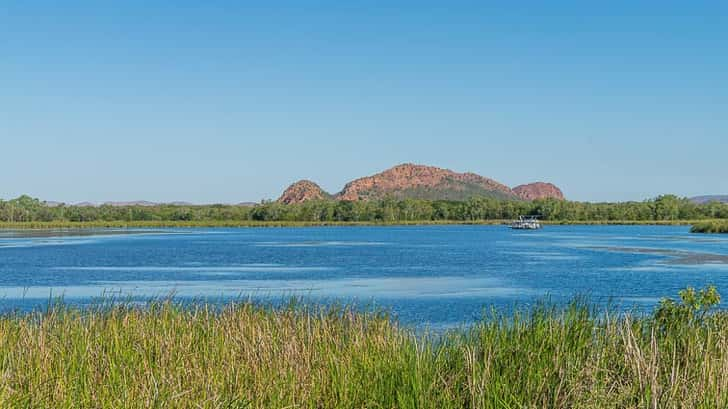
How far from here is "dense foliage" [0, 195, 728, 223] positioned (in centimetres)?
17400

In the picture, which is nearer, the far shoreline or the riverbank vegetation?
the far shoreline

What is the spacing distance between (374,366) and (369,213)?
6884 inches

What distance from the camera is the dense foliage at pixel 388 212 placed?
174 metres

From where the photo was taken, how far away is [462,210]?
194 meters

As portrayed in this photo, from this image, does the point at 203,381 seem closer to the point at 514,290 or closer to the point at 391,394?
the point at 391,394

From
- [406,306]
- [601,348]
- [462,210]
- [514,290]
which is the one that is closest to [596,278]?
[514,290]

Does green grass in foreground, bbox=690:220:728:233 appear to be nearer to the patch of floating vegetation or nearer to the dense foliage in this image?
the patch of floating vegetation

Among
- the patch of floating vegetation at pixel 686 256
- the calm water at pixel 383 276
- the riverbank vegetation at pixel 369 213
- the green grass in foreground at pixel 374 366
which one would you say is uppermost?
the riverbank vegetation at pixel 369 213

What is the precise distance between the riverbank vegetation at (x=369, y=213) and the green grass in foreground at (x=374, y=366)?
154 meters

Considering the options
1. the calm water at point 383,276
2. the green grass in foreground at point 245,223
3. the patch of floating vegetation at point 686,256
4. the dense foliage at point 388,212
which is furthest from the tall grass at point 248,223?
the patch of floating vegetation at point 686,256

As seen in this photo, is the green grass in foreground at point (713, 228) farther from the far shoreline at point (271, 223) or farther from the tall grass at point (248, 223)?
the tall grass at point (248, 223)

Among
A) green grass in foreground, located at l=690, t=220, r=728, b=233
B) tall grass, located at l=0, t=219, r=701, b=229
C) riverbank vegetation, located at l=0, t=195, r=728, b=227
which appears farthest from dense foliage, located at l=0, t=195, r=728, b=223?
green grass in foreground, located at l=690, t=220, r=728, b=233

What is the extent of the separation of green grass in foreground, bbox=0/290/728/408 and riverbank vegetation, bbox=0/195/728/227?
15366cm

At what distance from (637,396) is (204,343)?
610cm
